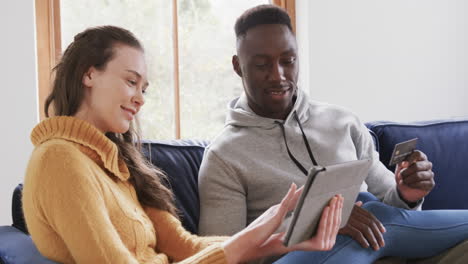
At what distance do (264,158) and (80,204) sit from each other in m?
0.69

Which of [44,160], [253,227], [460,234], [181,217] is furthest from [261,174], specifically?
[44,160]

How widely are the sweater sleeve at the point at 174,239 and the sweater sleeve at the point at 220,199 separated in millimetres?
137

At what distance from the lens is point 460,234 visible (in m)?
1.38

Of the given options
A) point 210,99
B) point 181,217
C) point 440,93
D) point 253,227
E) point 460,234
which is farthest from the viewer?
point 440,93

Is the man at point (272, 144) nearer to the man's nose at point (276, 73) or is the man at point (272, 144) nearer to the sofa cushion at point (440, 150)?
the man's nose at point (276, 73)

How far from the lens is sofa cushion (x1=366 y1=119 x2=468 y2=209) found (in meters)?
1.97

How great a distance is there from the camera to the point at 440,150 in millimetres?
2025

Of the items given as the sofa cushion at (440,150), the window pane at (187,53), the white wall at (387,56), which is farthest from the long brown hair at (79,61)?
the white wall at (387,56)

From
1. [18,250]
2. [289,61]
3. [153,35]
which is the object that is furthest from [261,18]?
[153,35]

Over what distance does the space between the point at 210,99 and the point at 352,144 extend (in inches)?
57.2

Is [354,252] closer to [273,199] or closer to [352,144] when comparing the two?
[273,199]

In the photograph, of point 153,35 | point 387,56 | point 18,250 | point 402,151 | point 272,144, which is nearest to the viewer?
point 18,250

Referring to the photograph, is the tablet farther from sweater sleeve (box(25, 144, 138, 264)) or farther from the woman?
sweater sleeve (box(25, 144, 138, 264))

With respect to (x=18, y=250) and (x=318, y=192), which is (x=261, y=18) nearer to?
(x=318, y=192)
